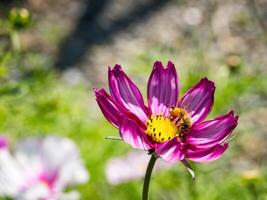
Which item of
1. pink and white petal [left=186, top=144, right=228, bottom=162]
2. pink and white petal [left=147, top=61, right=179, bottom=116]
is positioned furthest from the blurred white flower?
pink and white petal [left=186, top=144, right=228, bottom=162]

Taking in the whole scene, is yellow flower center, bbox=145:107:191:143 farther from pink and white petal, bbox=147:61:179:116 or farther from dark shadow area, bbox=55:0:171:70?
dark shadow area, bbox=55:0:171:70

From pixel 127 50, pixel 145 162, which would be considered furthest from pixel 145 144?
pixel 127 50

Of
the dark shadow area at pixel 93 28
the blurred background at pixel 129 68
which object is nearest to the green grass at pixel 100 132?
the blurred background at pixel 129 68

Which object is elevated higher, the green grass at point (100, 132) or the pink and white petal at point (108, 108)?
the green grass at point (100, 132)

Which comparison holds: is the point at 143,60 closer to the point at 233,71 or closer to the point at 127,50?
the point at 233,71

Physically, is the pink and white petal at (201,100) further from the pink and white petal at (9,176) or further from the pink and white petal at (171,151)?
the pink and white petal at (9,176)

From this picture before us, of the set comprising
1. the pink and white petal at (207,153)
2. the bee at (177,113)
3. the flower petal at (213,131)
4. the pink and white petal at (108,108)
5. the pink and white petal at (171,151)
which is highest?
the pink and white petal at (108,108)
